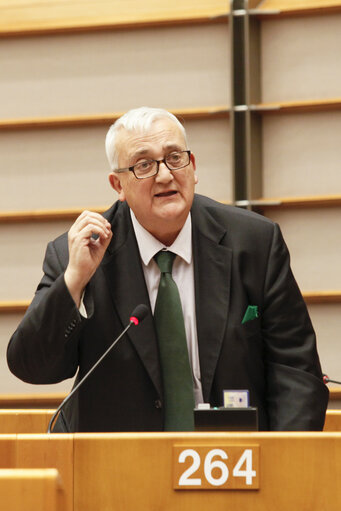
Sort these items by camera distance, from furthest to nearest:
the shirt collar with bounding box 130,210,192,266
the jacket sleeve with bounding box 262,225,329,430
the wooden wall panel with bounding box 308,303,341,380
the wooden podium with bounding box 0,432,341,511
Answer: the wooden wall panel with bounding box 308,303,341,380 → the shirt collar with bounding box 130,210,192,266 → the jacket sleeve with bounding box 262,225,329,430 → the wooden podium with bounding box 0,432,341,511

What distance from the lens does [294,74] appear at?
16.3ft

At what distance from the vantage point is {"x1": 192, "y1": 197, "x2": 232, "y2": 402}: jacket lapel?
8.32ft

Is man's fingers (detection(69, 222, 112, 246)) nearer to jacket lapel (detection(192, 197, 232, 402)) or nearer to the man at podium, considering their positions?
the man at podium

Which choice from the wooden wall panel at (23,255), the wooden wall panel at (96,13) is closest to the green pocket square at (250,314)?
the wooden wall panel at (23,255)

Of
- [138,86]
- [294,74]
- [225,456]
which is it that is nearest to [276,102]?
[294,74]

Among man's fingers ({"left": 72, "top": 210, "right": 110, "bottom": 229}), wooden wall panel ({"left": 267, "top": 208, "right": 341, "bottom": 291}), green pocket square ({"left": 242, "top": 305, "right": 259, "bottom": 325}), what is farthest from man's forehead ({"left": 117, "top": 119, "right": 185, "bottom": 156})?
wooden wall panel ({"left": 267, "top": 208, "right": 341, "bottom": 291})

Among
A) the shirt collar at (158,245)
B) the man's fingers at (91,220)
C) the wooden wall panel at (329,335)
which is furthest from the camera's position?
the wooden wall panel at (329,335)

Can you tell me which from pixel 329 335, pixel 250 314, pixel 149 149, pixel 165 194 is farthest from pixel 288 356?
pixel 329 335

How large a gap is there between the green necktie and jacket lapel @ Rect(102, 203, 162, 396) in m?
0.03

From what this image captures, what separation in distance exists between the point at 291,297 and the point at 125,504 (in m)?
1.01

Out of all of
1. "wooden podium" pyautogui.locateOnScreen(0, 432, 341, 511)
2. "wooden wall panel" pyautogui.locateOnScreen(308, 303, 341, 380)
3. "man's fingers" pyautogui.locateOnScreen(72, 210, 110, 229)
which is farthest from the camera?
"wooden wall panel" pyautogui.locateOnScreen(308, 303, 341, 380)

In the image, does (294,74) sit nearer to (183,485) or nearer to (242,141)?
(242,141)

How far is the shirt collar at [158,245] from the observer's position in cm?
267

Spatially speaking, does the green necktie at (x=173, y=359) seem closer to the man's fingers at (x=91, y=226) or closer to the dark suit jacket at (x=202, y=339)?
the dark suit jacket at (x=202, y=339)
